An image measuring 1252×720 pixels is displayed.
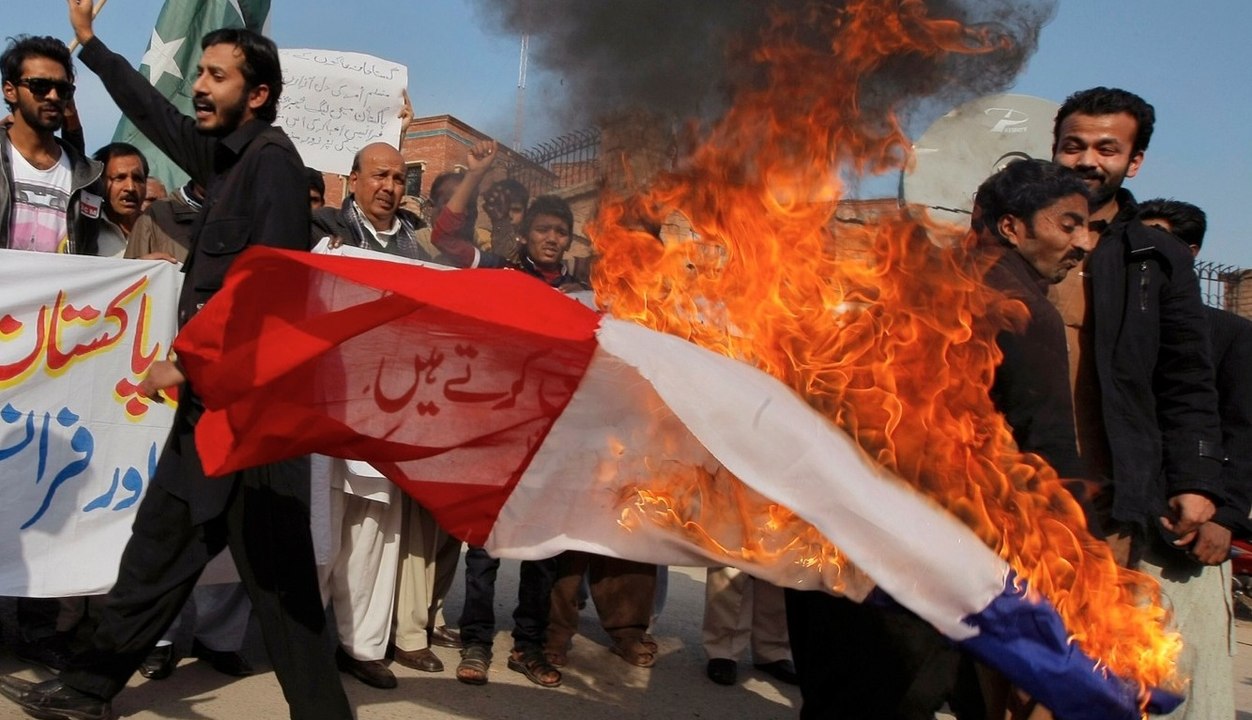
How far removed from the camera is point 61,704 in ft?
11.8

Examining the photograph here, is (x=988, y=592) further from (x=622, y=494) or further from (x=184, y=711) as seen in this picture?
(x=184, y=711)

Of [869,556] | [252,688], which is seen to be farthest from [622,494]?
[252,688]

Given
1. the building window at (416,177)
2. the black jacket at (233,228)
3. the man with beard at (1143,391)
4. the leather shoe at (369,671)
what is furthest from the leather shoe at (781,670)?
the building window at (416,177)

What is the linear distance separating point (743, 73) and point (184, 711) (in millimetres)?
3033

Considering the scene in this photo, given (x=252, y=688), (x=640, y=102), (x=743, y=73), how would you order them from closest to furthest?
(x=743, y=73) → (x=640, y=102) → (x=252, y=688)

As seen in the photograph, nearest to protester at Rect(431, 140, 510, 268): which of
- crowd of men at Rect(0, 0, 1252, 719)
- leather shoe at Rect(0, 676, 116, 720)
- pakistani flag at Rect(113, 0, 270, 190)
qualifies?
crowd of men at Rect(0, 0, 1252, 719)

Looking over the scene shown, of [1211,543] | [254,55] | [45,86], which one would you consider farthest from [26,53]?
[1211,543]

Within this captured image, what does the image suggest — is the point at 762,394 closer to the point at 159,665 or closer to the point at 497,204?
the point at 159,665

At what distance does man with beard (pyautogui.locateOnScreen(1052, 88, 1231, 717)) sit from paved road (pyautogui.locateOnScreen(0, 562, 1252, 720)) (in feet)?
7.19

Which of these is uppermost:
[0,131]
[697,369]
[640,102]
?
[640,102]

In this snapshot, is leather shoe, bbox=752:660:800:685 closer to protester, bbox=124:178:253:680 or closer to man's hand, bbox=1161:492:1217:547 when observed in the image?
protester, bbox=124:178:253:680

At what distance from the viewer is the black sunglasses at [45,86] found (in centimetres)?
496

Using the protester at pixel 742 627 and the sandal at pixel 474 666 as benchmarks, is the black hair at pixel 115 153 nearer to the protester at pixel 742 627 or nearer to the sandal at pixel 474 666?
the sandal at pixel 474 666

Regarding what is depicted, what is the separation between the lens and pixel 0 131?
4965 millimetres
